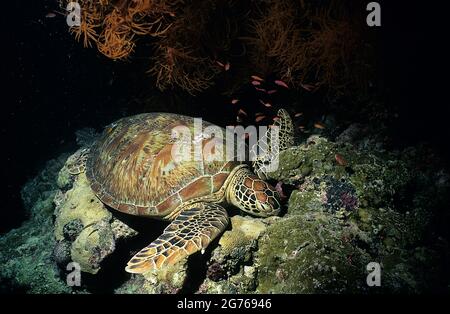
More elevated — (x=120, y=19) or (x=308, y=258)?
(x=120, y=19)

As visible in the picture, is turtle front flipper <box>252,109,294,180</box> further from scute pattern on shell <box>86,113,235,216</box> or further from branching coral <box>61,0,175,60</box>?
branching coral <box>61,0,175,60</box>

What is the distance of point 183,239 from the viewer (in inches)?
107

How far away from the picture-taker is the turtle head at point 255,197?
3.28 meters

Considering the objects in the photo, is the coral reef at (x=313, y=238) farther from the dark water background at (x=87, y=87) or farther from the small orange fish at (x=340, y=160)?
the dark water background at (x=87, y=87)

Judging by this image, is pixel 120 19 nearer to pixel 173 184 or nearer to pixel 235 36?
pixel 235 36

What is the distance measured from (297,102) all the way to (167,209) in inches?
128

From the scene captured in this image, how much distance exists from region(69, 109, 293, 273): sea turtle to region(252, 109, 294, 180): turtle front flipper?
58 mm

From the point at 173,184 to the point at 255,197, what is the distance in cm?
106

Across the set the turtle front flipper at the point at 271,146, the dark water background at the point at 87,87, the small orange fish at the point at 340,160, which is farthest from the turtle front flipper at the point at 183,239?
the dark water background at the point at 87,87

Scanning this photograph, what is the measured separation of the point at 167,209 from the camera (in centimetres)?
333

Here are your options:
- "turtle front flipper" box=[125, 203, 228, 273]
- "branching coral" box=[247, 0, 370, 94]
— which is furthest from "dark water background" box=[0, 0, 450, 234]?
"turtle front flipper" box=[125, 203, 228, 273]

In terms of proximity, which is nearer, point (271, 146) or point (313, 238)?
point (313, 238)

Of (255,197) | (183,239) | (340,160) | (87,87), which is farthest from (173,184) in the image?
(87,87)

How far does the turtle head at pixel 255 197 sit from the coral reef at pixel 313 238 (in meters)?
0.14
